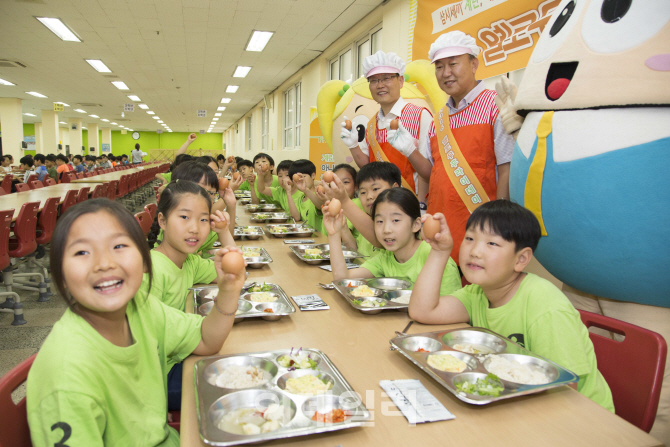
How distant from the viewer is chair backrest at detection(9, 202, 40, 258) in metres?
3.89

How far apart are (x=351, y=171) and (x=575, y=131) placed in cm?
203

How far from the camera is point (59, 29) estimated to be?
7.11 m

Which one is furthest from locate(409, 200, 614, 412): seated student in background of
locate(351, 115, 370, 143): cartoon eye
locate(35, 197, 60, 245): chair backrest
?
locate(35, 197, 60, 245): chair backrest

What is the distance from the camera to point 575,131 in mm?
1522

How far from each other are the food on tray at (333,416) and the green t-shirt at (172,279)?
871 mm

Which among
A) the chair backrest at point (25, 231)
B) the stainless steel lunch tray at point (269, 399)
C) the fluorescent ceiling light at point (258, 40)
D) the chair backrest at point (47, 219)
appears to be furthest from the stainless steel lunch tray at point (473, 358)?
the fluorescent ceiling light at point (258, 40)

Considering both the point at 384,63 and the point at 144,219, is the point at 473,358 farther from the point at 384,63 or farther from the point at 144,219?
the point at 144,219

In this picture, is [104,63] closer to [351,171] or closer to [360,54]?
[360,54]

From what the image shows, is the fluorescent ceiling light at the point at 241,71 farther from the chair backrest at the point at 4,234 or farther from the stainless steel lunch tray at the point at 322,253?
the stainless steel lunch tray at the point at 322,253

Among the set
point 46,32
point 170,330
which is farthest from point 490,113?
point 46,32

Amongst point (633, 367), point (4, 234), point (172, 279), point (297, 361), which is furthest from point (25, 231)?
point (633, 367)

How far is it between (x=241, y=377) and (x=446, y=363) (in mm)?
577

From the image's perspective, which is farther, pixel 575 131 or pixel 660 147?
pixel 575 131

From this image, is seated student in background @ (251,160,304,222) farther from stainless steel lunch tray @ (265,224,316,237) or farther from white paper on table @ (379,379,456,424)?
white paper on table @ (379,379,456,424)
